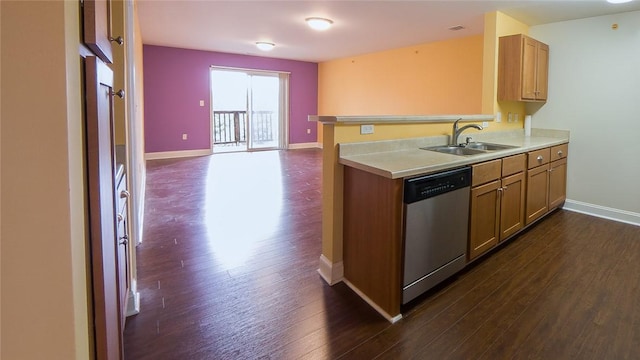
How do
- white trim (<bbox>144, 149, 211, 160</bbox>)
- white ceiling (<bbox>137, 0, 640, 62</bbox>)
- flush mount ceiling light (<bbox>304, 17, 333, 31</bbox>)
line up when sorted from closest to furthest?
1. white ceiling (<bbox>137, 0, 640, 62</bbox>)
2. flush mount ceiling light (<bbox>304, 17, 333, 31</bbox>)
3. white trim (<bbox>144, 149, 211, 160</bbox>)

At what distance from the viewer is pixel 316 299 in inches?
87.0

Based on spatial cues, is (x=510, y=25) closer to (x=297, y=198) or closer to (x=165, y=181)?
(x=297, y=198)

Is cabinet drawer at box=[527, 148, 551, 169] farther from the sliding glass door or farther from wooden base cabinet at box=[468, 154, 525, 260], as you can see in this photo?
the sliding glass door

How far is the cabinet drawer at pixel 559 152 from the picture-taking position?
3.71 m

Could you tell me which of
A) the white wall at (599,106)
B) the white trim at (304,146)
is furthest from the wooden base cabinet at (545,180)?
the white trim at (304,146)

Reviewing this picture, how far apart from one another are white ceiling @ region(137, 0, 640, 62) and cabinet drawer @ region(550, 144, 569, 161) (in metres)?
1.43

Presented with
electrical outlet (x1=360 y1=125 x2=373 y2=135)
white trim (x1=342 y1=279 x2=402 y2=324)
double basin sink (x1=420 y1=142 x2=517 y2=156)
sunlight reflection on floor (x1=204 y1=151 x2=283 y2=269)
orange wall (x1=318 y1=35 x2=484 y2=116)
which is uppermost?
orange wall (x1=318 y1=35 x2=484 y2=116)

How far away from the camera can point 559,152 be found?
3857mm

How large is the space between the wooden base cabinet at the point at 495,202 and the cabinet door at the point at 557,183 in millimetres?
881

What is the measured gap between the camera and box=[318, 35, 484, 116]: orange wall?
19.1 ft

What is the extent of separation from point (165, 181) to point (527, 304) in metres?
4.94

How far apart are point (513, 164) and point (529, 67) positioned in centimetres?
162

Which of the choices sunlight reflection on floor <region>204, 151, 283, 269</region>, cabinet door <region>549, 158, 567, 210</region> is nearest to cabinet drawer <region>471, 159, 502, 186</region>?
cabinet door <region>549, 158, 567, 210</region>

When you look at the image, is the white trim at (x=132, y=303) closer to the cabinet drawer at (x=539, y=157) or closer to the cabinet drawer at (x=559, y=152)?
the cabinet drawer at (x=539, y=157)
